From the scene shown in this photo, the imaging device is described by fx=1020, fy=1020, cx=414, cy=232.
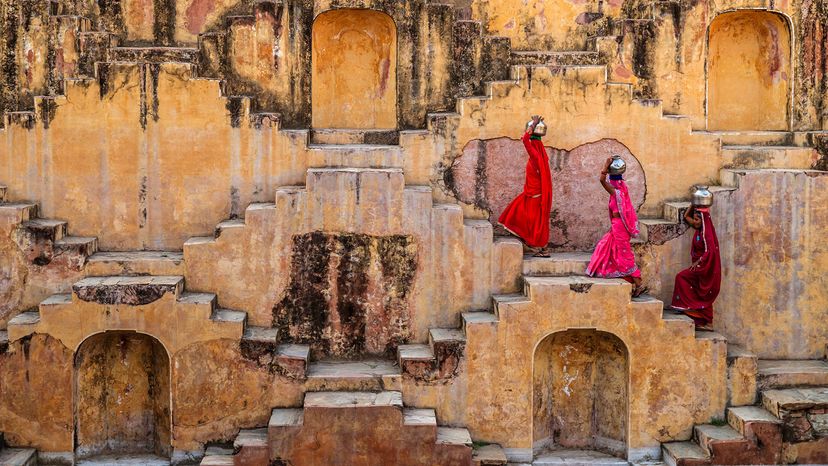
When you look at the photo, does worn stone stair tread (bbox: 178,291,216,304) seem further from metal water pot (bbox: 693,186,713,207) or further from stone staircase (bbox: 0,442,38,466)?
metal water pot (bbox: 693,186,713,207)

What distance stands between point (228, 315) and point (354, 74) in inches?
174

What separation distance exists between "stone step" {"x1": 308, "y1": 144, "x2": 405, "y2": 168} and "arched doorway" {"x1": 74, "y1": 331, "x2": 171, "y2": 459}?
330 cm

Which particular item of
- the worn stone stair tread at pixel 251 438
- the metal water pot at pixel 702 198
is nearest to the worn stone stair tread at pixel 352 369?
the worn stone stair tread at pixel 251 438

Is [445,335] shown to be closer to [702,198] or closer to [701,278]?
[701,278]

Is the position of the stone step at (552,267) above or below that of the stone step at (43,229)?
below

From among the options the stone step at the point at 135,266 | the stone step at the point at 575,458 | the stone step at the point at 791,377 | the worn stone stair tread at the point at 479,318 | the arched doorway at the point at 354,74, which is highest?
the arched doorway at the point at 354,74

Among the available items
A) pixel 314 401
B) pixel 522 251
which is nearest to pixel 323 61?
pixel 522 251

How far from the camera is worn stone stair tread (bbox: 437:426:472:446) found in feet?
40.5

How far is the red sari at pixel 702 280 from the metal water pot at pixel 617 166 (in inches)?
49.7

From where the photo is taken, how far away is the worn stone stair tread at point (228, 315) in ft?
42.4

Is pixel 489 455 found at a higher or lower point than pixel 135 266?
lower

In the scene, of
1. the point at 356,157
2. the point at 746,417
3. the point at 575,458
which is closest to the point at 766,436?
the point at 746,417

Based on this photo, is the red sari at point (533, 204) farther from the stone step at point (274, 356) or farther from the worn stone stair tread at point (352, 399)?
the stone step at point (274, 356)

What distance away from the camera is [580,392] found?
45.2 ft
